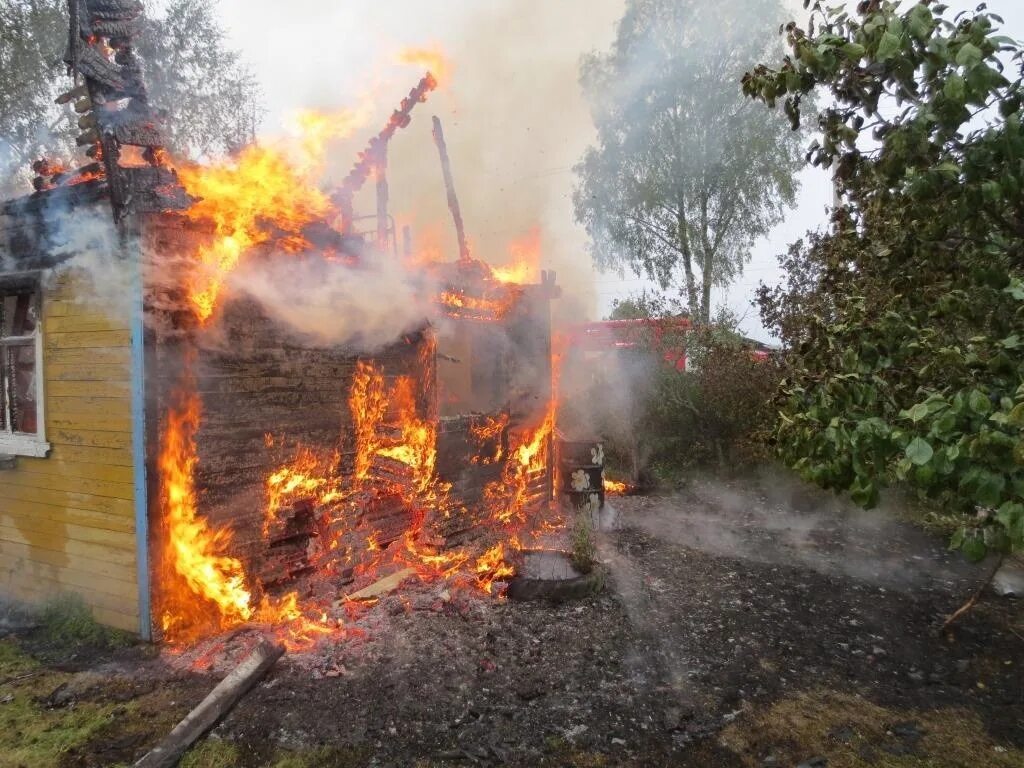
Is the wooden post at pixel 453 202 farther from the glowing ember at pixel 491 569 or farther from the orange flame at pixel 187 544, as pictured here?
the orange flame at pixel 187 544

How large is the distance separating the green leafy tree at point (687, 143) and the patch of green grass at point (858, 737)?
1542 cm

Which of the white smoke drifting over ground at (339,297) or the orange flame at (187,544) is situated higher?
the white smoke drifting over ground at (339,297)

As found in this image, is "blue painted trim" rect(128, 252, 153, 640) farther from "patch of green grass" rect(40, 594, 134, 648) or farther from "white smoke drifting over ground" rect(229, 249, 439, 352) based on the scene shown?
"white smoke drifting over ground" rect(229, 249, 439, 352)

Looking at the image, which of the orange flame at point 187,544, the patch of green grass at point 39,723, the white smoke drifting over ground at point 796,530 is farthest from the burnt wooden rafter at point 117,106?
the white smoke drifting over ground at point 796,530

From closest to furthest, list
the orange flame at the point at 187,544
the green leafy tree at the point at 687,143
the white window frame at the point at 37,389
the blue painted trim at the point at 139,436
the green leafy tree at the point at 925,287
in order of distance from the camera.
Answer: the green leafy tree at the point at 925,287 → the blue painted trim at the point at 139,436 → the orange flame at the point at 187,544 → the white window frame at the point at 37,389 → the green leafy tree at the point at 687,143

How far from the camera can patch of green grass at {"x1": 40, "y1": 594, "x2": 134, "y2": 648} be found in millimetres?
5699

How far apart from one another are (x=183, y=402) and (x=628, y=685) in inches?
183

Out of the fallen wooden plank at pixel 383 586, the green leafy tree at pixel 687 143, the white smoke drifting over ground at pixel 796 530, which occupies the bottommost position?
the white smoke drifting over ground at pixel 796 530

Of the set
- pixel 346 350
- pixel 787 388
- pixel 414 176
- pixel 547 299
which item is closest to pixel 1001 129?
pixel 787 388

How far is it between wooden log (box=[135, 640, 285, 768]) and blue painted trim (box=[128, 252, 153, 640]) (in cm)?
121

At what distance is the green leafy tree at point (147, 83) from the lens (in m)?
16.2

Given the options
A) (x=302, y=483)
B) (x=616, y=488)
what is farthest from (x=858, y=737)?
(x=616, y=488)

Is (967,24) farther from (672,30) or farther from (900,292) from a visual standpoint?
(672,30)

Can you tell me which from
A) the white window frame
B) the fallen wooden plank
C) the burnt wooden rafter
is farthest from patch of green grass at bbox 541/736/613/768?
the white window frame
